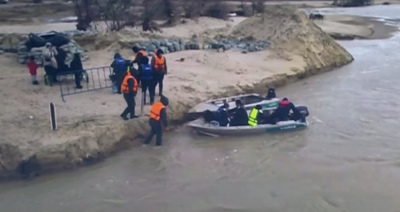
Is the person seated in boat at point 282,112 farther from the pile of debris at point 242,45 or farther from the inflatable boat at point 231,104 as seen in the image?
the pile of debris at point 242,45

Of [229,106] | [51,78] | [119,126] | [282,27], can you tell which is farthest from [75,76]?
[282,27]

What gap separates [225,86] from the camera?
17844 mm

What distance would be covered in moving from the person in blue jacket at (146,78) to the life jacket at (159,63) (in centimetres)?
18

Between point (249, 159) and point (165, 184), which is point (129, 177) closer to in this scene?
point (165, 184)

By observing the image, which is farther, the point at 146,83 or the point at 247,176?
the point at 146,83

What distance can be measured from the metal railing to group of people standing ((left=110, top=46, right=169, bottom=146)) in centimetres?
113

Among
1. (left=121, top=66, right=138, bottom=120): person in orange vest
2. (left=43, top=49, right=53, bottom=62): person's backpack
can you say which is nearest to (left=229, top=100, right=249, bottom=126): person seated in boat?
(left=121, top=66, right=138, bottom=120): person in orange vest

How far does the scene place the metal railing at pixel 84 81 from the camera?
1571 centimetres

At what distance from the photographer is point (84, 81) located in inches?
659

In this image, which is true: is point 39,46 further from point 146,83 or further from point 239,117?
point 239,117

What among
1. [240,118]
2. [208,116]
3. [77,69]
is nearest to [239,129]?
[240,118]

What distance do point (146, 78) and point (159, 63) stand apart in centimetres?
57

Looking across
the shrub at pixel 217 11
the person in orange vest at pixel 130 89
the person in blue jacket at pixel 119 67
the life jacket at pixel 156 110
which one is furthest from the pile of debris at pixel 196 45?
the shrub at pixel 217 11

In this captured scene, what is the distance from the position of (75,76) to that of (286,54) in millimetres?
10571
